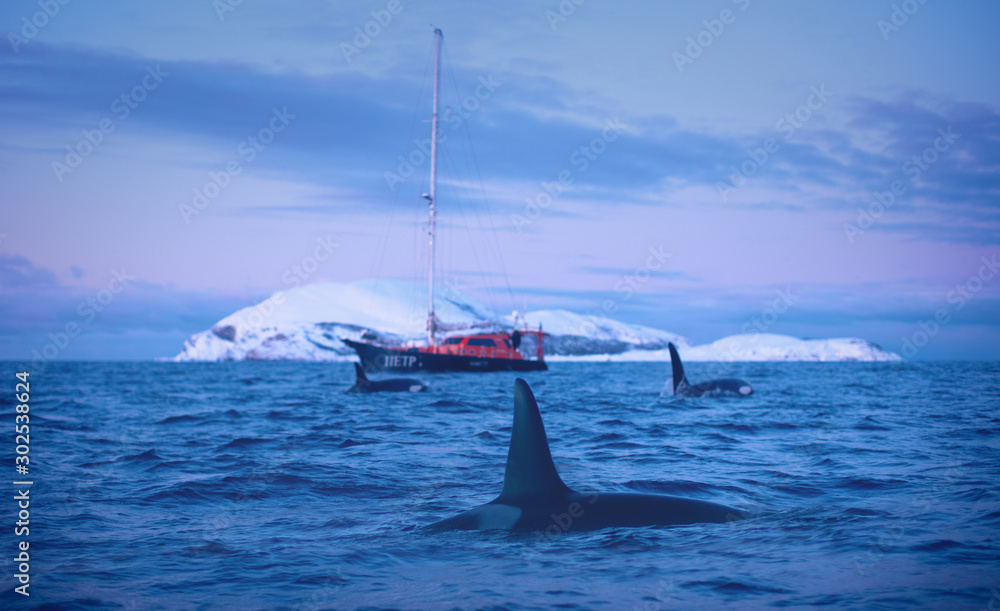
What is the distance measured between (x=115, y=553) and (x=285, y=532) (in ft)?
5.29

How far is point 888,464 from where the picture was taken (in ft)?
40.2

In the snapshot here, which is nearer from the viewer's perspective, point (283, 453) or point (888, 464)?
point (888, 464)

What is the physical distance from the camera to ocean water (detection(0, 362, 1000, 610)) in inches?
236

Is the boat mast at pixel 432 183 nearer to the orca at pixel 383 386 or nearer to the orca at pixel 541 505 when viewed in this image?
the orca at pixel 383 386

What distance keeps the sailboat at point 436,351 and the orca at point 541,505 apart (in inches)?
2266

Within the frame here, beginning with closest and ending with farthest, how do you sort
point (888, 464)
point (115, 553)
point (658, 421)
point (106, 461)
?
point (115, 553), point (888, 464), point (106, 461), point (658, 421)

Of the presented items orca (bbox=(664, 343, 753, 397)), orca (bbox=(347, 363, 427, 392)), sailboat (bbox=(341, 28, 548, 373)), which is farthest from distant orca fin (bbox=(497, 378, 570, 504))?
sailboat (bbox=(341, 28, 548, 373))

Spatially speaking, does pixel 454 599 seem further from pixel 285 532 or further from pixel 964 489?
pixel 964 489

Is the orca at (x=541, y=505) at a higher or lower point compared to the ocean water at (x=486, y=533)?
higher

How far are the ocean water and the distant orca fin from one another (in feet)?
1.60

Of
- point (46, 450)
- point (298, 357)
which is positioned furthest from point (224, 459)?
point (298, 357)

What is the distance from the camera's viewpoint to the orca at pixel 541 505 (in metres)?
7.52

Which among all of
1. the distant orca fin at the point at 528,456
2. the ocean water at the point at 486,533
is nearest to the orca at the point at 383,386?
the ocean water at the point at 486,533

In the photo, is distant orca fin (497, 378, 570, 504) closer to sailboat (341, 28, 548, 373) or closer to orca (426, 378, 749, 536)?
orca (426, 378, 749, 536)
